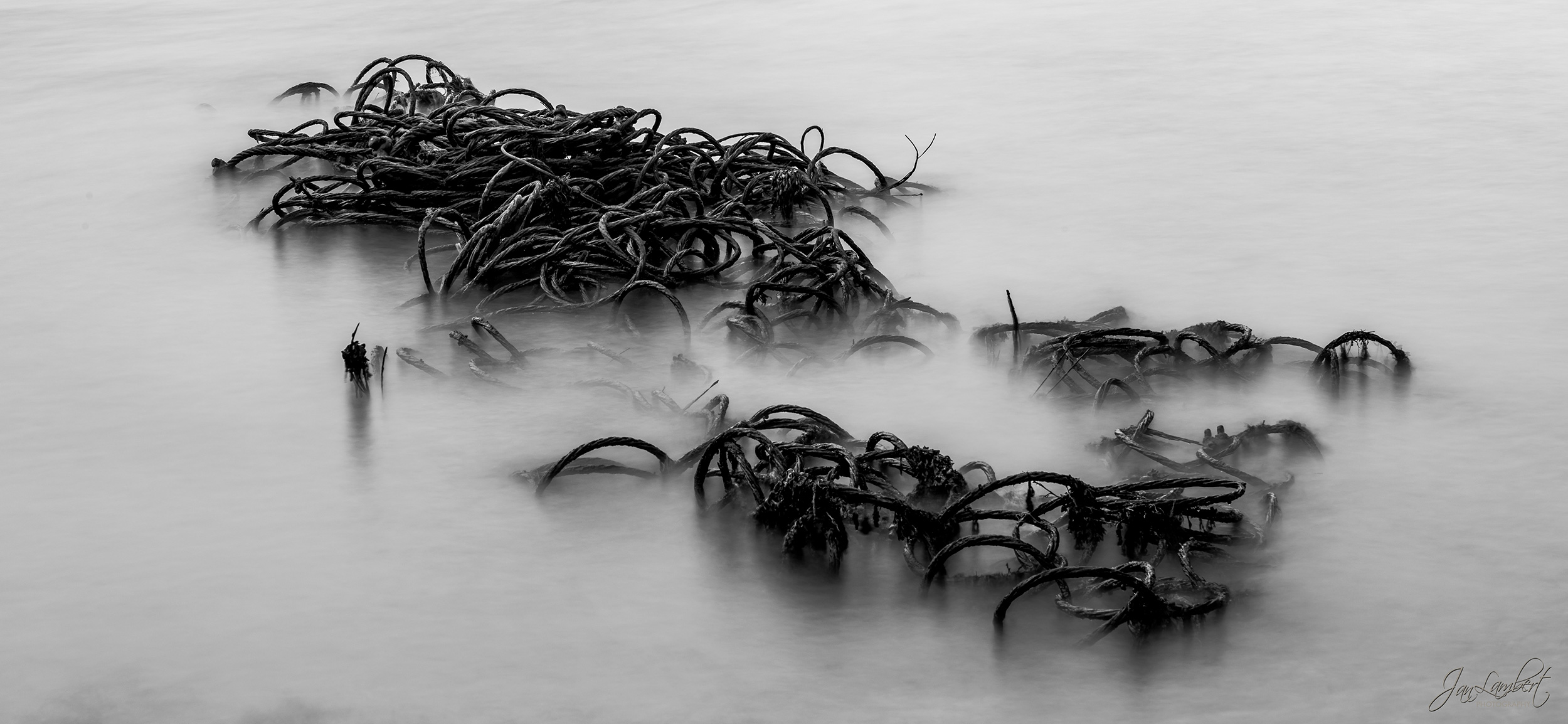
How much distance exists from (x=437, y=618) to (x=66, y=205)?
3374 millimetres

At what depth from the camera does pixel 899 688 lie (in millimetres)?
2512

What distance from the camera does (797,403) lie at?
12.0 ft

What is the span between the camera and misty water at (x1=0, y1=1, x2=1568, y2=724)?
2.57 m

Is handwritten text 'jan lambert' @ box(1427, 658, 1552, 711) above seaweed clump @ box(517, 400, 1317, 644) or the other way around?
the other way around

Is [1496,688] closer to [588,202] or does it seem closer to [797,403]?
[797,403]

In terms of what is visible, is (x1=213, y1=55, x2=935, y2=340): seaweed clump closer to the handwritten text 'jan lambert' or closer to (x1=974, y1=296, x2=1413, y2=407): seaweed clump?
(x1=974, y1=296, x2=1413, y2=407): seaweed clump

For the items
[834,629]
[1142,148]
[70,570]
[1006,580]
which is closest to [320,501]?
[70,570]

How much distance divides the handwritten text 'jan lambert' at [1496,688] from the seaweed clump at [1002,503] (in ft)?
1.30

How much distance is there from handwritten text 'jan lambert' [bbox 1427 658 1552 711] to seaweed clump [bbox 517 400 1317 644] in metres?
0.40

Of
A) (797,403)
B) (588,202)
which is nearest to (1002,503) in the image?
(797,403)

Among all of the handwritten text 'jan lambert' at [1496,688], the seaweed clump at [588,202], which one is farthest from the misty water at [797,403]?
the seaweed clump at [588,202]

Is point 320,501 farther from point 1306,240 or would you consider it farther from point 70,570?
point 1306,240

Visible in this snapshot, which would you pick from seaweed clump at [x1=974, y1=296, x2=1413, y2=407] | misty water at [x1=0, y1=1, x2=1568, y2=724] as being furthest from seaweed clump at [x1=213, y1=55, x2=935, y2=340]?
seaweed clump at [x1=974, y1=296, x2=1413, y2=407]

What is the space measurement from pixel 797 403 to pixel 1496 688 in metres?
1.68
